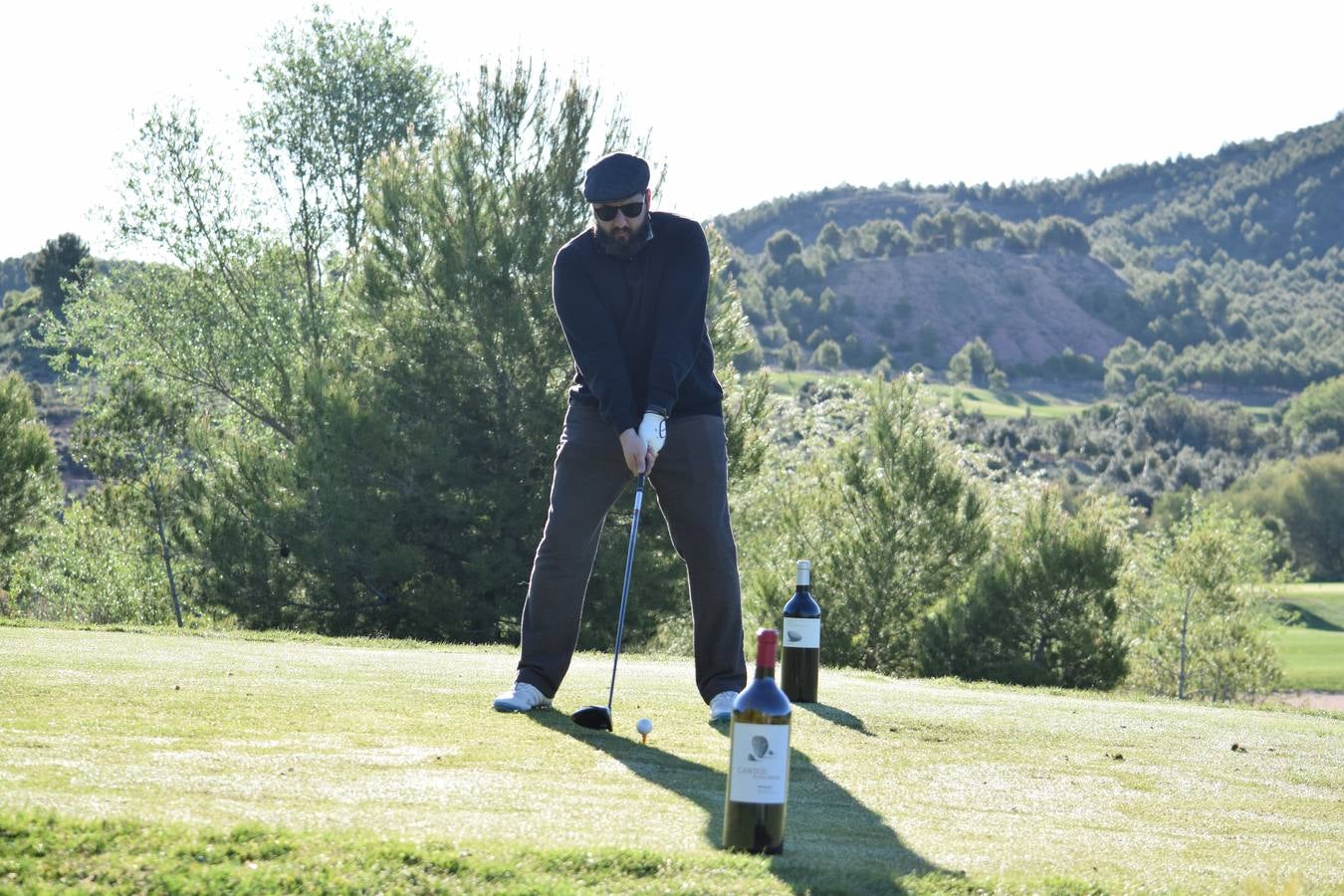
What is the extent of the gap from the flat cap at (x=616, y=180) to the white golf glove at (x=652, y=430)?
977 millimetres

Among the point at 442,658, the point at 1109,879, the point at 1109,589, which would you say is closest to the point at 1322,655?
the point at 1109,589

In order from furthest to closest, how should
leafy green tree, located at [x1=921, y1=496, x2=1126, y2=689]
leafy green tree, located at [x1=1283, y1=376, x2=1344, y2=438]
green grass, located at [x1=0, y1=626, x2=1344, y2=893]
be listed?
leafy green tree, located at [x1=1283, y1=376, x2=1344, y2=438]
leafy green tree, located at [x1=921, y1=496, x2=1126, y2=689]
green grass, located at [x1=0, y1=626, x2=1344, y2=893]

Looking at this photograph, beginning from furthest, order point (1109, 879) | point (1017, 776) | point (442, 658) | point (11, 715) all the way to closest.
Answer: point (442, 658), point (1017, 776), point (11, 715), point (1109, 879)

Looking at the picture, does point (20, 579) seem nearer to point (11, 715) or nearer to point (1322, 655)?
point (11, 715)

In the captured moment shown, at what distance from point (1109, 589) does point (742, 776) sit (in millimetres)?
24811

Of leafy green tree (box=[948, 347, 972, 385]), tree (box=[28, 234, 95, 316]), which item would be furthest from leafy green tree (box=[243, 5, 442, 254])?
leafy green tree (box=[948, 347, 972, 385])

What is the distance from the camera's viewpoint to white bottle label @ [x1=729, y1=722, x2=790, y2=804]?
3.78 meters

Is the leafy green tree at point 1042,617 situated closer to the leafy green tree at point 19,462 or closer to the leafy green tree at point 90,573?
the leafy green tree at point 90,573

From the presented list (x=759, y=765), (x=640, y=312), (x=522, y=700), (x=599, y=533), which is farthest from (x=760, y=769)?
(x=640, y=312)

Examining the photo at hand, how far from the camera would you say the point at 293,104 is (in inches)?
1652

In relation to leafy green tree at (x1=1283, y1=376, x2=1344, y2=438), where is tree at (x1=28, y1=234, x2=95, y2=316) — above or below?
below

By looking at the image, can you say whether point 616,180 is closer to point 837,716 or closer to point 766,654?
point 837,716

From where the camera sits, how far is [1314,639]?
83500 millimetres

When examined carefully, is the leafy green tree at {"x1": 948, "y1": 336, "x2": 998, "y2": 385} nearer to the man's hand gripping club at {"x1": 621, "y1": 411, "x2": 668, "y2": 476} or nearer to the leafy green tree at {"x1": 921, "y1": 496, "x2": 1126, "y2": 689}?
the leafy green tree at {"x1": 921, "y1": 496, "x2": 1126, "y2": 689}
